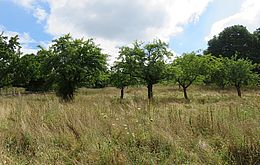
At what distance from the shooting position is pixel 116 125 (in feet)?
17.0

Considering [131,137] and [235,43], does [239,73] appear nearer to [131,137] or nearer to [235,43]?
[131,137]

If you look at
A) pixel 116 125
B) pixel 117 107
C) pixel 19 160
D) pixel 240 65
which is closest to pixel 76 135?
pixel 116 125

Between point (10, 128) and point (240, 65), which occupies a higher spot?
point (240, 65)

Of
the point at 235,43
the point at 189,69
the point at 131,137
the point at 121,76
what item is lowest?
the point at 131,137

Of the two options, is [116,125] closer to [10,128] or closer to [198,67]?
[10,128]

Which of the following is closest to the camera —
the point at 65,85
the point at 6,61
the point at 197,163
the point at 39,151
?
the point at 197,163

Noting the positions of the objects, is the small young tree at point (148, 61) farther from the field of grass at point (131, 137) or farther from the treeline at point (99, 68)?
the field of grass at point (131, 137)

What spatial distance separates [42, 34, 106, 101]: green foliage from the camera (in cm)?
2652

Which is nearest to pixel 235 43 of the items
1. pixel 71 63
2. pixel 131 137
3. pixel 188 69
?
pixel 188 69

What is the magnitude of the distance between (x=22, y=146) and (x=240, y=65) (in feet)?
100

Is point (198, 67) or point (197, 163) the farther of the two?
point (198, 67)

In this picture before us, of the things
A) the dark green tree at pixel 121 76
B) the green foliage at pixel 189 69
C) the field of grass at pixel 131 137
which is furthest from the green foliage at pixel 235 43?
the field of grass at pixel 131 137

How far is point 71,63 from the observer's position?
26266 mm

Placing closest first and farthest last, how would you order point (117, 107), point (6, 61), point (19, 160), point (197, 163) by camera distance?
point (197, 163), point (19, 160), point (117, 107), point (6, 61)
